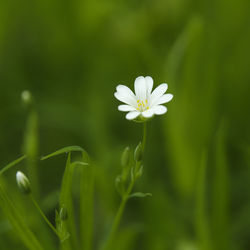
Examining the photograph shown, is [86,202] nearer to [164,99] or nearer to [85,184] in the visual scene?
[85,184]

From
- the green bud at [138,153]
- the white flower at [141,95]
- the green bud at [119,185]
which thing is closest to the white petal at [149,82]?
the white flower at [141,95]

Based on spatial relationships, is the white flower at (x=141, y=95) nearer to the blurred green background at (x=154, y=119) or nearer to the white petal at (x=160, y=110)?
the white petal at (x=160, y=110)

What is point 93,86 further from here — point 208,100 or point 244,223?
point 244,223

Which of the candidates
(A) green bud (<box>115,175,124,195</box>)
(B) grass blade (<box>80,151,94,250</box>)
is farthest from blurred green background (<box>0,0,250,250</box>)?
(A) green bud (<box>115,175,124,195</box>)

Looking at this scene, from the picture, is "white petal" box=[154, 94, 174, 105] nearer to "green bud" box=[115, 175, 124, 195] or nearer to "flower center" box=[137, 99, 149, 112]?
"flower center" box=[137, 99, 149, 112]

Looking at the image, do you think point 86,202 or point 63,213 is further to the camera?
point 86,202

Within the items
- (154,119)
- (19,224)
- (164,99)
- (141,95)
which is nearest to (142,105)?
(141,95)
